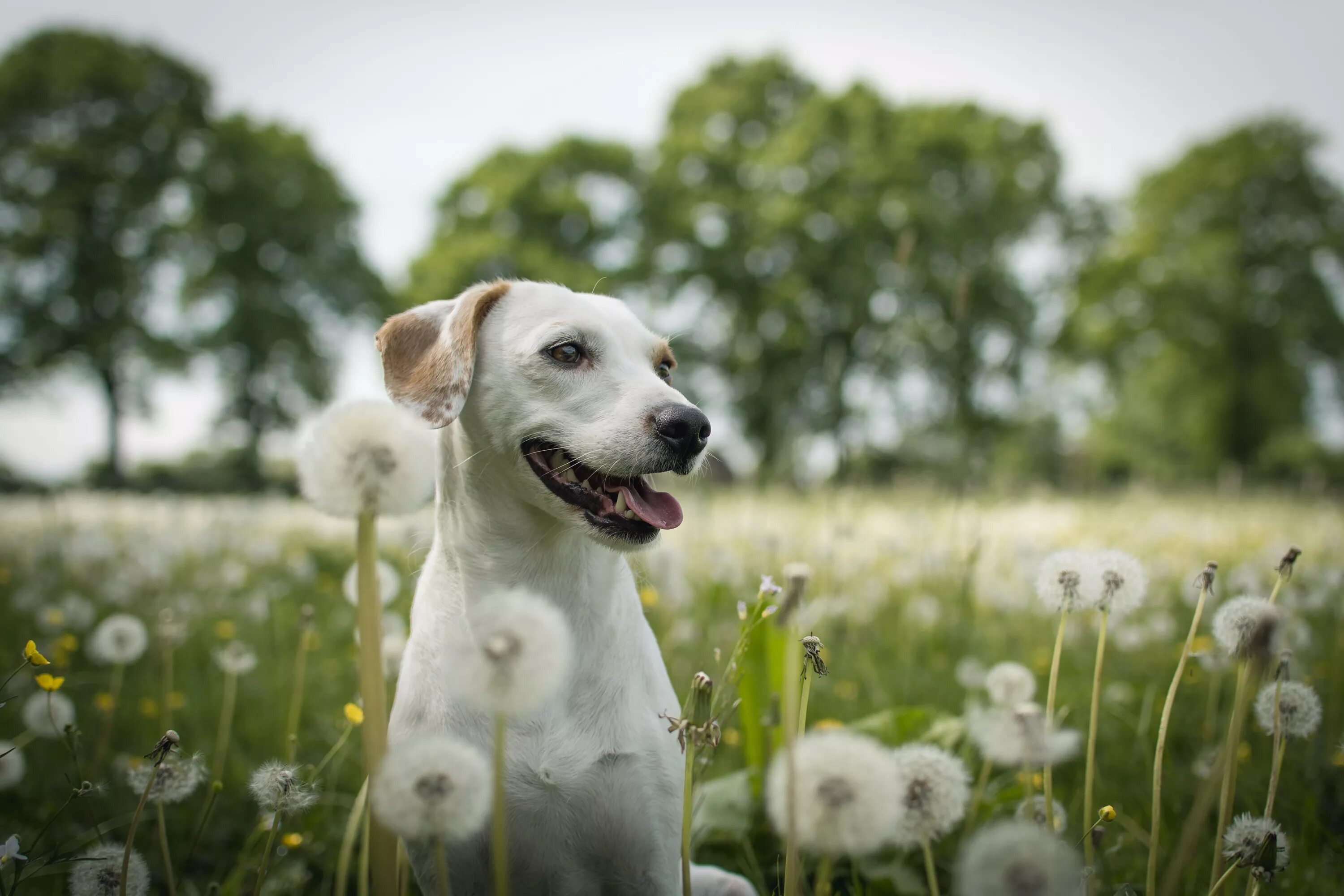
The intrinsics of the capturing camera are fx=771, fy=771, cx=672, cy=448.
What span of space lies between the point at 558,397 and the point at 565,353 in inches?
6.8

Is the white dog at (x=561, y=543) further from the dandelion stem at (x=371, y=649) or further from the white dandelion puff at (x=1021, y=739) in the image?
the white dandelion puff at (x=1021, y=739)

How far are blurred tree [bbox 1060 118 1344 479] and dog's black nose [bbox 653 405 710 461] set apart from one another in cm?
3089

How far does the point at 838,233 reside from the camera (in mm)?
26594

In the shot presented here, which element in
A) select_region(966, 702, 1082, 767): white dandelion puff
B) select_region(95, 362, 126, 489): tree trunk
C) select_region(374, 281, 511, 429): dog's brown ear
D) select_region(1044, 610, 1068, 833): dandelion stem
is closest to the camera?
select_region(966, 702, 1082, 767): white dandelion puff

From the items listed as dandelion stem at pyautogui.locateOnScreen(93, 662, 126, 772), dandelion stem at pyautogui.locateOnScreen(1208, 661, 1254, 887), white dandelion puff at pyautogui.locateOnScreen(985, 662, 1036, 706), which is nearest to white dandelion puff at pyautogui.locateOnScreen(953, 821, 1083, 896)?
dandelion stem at pyautogui.locateOnScreen(1208, 661, 1254, 887)

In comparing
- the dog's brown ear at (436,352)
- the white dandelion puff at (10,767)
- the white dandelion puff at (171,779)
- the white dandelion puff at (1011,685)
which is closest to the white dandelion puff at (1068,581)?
the white dandelion puff at (1011,685)

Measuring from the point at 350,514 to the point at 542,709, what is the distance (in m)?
1.05

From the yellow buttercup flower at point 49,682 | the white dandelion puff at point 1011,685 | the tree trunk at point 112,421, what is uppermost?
the white dandelion puff at point 1011,685

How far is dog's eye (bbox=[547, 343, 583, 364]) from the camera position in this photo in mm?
2502

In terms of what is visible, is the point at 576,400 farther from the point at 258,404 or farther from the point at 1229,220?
the point at 1229,220

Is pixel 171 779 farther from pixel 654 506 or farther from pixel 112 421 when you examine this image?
pixel 112 421

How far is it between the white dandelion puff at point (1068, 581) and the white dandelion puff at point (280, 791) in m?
1.53

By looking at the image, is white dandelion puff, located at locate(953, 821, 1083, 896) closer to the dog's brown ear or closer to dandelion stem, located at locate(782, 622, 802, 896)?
dandelion stem, located at locate(782, 622, 802, 896)

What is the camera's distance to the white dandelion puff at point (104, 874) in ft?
5.05
